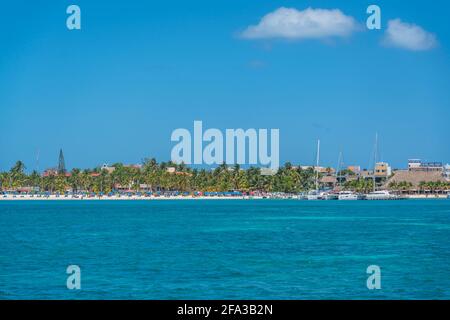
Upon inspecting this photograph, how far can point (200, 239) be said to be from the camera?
2790 inches

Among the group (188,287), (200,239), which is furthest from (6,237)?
(188,287)

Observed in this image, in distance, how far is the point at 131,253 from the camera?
56062 mm

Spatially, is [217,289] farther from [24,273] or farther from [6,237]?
[6,237]

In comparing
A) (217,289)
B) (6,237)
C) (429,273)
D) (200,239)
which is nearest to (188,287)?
(217,289)

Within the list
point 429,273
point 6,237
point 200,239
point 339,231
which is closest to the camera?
point 429,273
